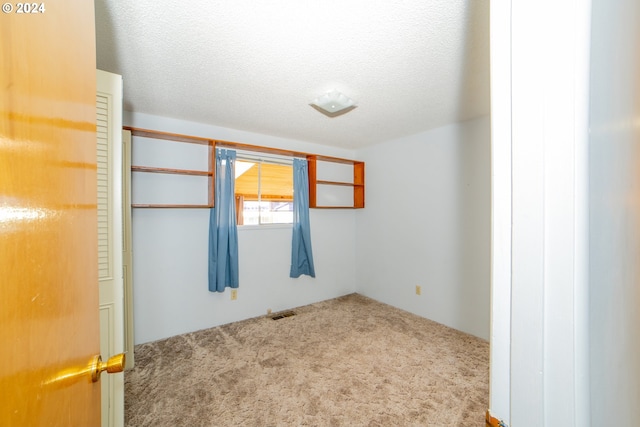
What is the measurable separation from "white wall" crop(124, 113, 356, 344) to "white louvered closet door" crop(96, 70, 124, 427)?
1.39m

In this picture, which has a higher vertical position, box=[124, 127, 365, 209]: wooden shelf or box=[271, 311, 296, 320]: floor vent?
box=[124, 127, 365, 209]: wooden shelf

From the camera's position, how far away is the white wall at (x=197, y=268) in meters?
2.59

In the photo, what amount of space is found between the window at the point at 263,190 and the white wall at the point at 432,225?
4.08 ft

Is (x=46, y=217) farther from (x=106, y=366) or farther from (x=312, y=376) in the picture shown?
(x=312, y=376)

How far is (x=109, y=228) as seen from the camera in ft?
4.27

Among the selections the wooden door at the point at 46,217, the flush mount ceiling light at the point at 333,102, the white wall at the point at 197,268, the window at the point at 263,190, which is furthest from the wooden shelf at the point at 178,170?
the wooden door at the point at 46,217

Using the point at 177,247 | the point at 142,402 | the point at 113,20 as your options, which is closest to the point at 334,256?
the point at 177,247

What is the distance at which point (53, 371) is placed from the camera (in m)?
0.44

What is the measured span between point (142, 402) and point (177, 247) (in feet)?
4.59

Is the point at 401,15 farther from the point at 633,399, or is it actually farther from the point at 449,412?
the point at 449,412

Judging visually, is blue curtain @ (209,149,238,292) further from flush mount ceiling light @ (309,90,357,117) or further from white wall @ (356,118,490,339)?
white wall @ (356,118,490,339)

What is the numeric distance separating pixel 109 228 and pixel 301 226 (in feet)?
7.60

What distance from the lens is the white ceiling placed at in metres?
1.28

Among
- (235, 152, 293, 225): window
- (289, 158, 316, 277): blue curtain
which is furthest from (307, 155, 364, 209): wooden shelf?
(235, 152, 293, 225): window
